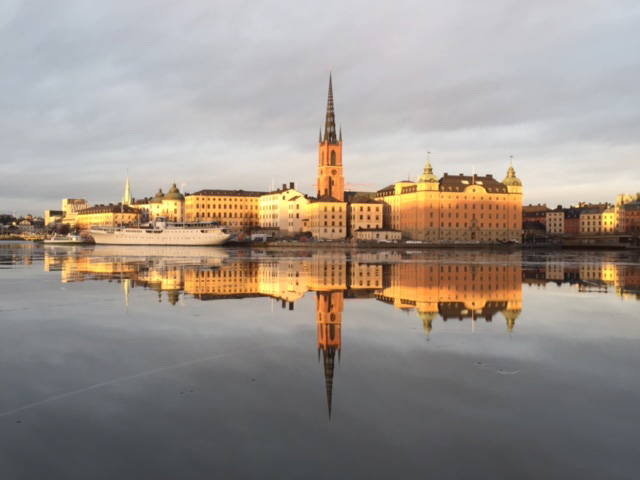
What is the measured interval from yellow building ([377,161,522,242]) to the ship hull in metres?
39.4

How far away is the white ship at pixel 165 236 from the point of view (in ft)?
339

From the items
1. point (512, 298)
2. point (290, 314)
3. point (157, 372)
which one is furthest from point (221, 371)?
point (512, 298)

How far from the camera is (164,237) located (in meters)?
106

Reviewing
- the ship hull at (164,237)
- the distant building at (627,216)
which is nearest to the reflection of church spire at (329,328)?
the ship hull at (164,237)

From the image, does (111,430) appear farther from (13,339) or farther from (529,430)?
(13,339)

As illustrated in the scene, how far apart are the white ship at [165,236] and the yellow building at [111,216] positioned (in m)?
58.6

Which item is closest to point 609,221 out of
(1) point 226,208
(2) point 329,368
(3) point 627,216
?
(3) point 627,216

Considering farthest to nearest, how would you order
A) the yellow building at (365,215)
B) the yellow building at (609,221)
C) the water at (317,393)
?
1. the yellow building at (609,221)
2. the yellow building at (365,215)
3. the water at (317,393)

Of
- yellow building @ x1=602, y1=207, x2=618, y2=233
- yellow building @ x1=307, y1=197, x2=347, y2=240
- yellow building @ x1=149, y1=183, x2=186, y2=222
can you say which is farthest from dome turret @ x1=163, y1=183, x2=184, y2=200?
yellow building @ x1=602, y1=207, x2=618, y2=233

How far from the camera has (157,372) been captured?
862 cm

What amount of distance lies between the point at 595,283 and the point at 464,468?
22877 millimetres

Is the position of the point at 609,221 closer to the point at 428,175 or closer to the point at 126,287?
the point at 428,175

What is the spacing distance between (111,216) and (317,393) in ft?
581

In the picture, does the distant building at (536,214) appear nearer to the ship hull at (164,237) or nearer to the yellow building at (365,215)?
the yellow building at (365,215)
